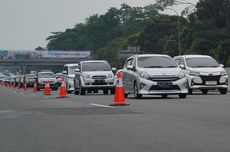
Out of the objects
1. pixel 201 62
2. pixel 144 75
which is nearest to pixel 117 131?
pixel 144 75

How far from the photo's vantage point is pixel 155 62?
25.9 metres

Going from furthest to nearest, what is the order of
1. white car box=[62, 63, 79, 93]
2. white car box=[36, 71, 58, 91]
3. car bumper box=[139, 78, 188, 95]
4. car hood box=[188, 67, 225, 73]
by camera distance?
1. white car box=[36, 71, 58, 91]
2. white car box=[62, 63, 79, 93]
3. car hood box=[188, 67, 225, 73]
4. car bumper box=[139, 78, 188, 95]

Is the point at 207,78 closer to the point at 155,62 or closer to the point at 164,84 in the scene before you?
the point at 155,62

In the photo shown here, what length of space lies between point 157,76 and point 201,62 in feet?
22.9

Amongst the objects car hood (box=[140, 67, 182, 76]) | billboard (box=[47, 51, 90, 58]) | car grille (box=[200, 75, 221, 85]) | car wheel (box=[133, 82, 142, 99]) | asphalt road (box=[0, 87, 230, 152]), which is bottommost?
asphalt road (box=[0, 87, 230, 152])

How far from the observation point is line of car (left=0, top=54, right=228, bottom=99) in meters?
24.4

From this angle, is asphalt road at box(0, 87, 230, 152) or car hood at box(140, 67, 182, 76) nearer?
asphalt road at box(0, 87, 230, 152)

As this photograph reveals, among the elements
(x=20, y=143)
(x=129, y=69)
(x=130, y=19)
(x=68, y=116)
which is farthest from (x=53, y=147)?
(x=130, y=19)

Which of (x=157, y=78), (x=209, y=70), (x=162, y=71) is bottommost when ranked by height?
(x=157, y=78)

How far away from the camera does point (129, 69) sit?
1019 inches

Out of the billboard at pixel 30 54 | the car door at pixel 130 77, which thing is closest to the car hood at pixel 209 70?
the car door at pixel 130 77

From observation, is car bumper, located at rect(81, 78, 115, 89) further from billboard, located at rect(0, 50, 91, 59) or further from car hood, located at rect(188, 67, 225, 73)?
billboard, located at rect(0, 50, 91, 59)

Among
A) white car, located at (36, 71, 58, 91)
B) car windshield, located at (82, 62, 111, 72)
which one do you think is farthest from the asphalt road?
white car, located at (36, 71, 58, 91)

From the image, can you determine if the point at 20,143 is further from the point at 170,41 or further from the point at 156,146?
the point at 170,41
